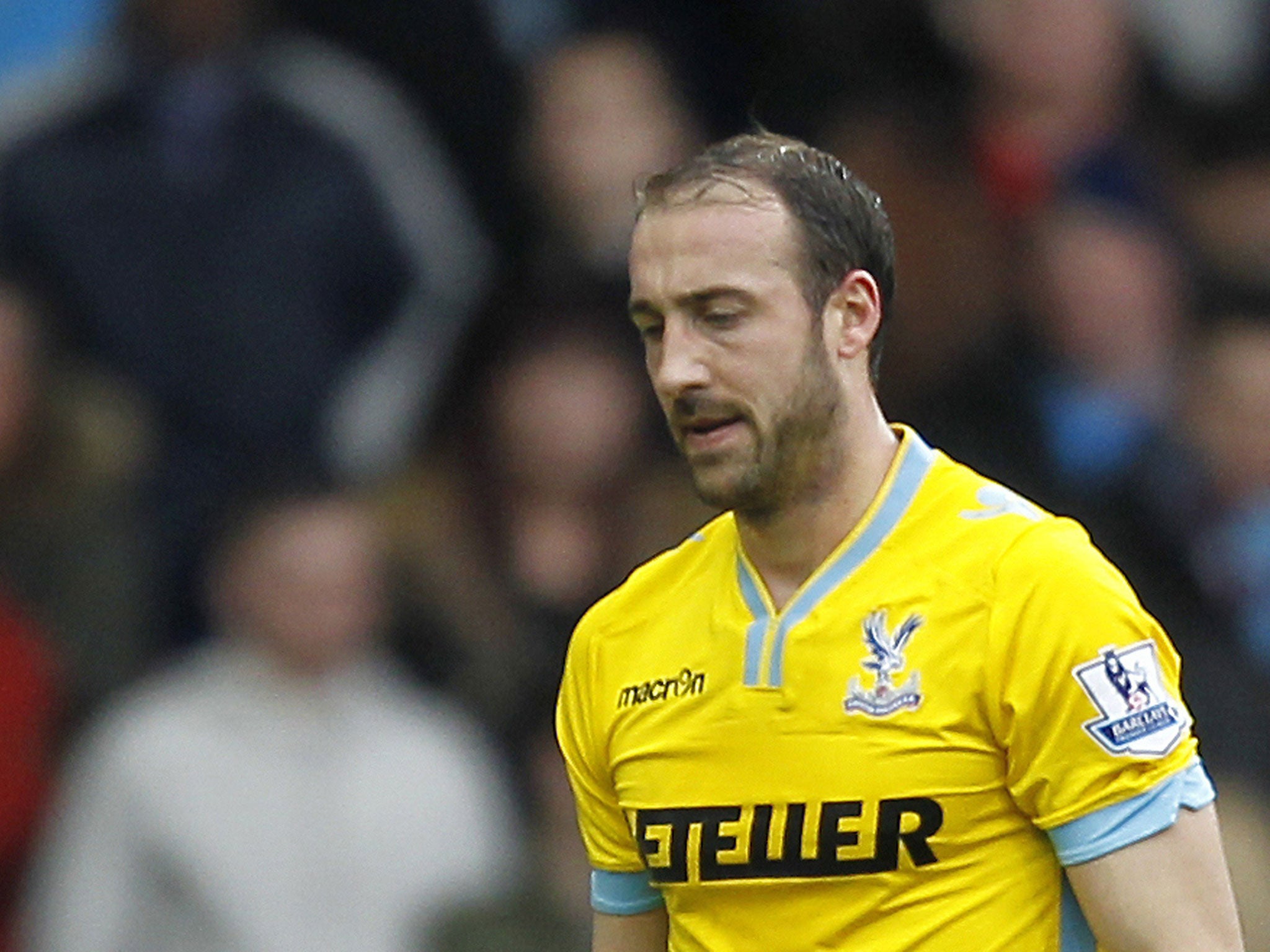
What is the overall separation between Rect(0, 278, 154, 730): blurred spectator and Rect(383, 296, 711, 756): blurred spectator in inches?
29.7

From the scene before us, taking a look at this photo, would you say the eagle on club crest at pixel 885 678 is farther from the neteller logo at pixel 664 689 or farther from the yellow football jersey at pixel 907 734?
the neteller logo at pixel 664 689

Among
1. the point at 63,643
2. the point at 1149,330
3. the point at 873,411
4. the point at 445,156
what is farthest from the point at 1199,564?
the point at 873,411

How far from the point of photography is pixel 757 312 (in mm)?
3559

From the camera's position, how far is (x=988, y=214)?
7.67m

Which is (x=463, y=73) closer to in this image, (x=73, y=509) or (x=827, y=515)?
(x=73, y=509)

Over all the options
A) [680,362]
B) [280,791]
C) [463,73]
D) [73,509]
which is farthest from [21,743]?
[680,362]

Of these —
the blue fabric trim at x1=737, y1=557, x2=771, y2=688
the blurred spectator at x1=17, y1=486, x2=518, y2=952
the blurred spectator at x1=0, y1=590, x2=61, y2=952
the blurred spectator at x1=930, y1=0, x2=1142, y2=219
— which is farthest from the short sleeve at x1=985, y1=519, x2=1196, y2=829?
the blurred spectator at x1=930, y1=0, x2=1142, y2=219

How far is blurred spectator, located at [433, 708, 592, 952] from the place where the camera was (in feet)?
22.4

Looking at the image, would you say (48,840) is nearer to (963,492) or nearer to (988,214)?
(988,214)

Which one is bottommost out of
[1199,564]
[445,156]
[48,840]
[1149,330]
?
[48,840]

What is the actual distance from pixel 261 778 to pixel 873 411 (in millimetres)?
3630

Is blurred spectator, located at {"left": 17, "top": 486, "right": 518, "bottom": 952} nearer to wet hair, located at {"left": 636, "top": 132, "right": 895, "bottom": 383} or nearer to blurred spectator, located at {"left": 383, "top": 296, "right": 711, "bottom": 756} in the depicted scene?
blurred spectator, located at {"left": 383, "top": 296, "right": 711, "bottom": 756}

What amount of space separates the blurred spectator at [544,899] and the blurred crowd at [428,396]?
1cm

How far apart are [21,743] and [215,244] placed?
147cm
